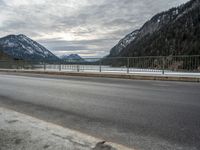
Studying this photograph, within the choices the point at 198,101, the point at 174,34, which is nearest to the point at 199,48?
the point at 174,34

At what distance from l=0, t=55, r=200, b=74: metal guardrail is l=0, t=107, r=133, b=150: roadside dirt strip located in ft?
41.6

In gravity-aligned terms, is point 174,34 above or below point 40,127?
above

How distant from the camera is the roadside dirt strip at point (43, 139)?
4.06m

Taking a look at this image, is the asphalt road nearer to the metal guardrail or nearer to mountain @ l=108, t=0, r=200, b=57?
the metal guardrail

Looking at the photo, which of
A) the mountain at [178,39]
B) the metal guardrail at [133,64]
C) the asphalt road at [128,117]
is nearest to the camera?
the asphalt road at [128,117]

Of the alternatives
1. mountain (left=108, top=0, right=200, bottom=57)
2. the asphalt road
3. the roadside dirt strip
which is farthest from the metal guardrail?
mountain (left=108, top=0, right=200, bottom=57)

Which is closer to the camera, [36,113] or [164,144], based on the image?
[164,144]

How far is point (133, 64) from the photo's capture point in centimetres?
2119

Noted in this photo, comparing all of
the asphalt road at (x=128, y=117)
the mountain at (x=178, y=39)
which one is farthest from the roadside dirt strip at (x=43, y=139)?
the mountain at (x=178, y=39)

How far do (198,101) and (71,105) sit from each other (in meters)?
3.68

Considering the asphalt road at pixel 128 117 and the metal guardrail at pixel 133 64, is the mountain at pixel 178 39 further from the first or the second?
the asphalt road at pixel 128 117

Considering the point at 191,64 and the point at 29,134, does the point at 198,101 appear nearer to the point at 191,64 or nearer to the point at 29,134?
the point at 29,134

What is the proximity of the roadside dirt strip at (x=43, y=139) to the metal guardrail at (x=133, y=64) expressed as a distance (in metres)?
12.7

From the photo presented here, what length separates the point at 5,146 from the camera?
162 inches
